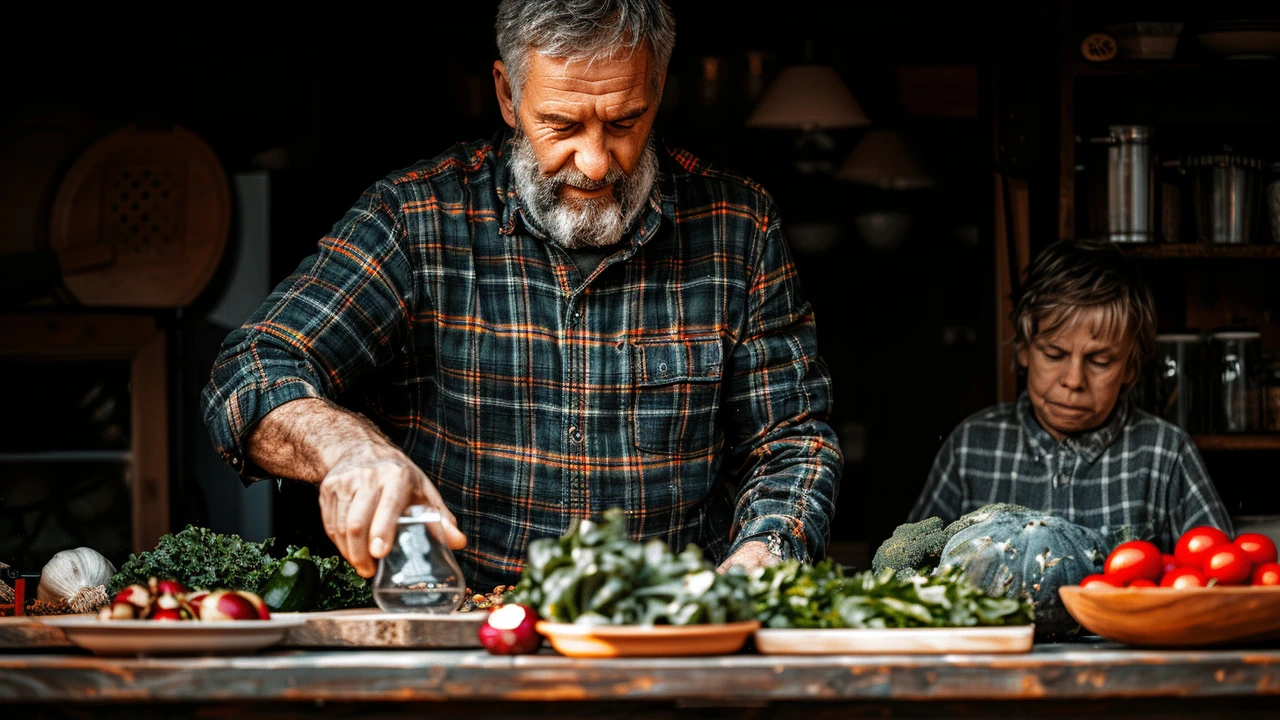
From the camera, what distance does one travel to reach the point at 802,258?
18.7 ft

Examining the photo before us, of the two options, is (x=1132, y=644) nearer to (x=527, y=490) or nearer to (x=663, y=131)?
(x=527, y=490)

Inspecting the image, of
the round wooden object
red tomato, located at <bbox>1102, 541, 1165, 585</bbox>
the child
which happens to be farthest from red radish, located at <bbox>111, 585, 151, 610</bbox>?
the round wooden object

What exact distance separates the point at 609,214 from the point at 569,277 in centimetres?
17

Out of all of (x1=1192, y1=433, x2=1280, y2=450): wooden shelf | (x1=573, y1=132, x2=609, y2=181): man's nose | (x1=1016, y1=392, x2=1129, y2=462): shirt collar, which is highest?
(x1=573, y1=132, x2=609, y2=181): man's nose

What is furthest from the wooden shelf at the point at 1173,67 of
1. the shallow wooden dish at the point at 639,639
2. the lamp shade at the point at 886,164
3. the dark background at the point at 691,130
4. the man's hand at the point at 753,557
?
the shallow wooden dish at the point at 639,639

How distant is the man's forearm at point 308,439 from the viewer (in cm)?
219

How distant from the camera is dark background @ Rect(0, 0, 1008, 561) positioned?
4969 mm

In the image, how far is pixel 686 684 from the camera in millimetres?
1631

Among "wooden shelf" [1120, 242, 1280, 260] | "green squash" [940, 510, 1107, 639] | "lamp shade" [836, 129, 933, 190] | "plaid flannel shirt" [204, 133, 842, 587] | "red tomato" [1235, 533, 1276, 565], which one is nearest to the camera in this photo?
"red tomato" [1235, 533, 1276, 565]

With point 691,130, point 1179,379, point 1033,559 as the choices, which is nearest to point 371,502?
point 1033,559

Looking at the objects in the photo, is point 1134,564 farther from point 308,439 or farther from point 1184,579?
point 308,439

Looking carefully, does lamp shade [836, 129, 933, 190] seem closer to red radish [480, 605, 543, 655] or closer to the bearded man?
the bearded man

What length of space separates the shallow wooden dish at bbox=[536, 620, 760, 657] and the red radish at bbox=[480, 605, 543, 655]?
2.4 inches

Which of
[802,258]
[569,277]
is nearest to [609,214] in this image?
[569,277]
